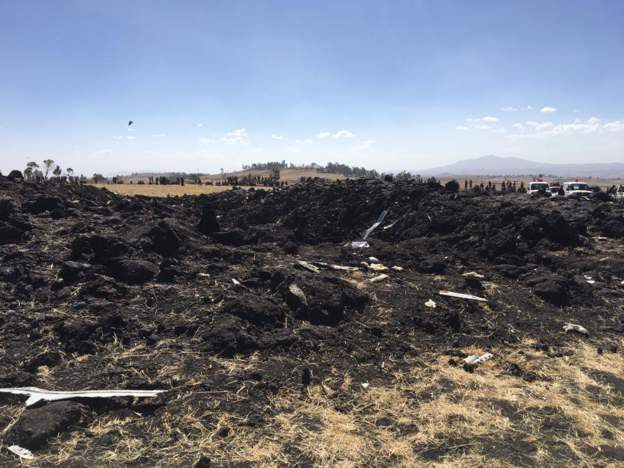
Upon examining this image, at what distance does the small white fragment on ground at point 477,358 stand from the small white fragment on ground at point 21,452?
480 cm

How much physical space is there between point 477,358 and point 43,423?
497 cm

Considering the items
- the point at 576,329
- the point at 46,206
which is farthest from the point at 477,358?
the point at 46,206

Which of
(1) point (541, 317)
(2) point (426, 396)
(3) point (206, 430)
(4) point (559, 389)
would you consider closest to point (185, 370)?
(3) point (206, 430)

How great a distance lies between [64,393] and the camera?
442 centimetres

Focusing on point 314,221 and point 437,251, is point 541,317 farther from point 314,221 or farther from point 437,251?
point 314,221

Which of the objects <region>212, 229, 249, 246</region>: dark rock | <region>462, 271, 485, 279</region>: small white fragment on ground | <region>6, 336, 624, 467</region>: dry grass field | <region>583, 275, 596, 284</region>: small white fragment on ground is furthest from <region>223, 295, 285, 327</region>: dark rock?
<region>583, 275, 596, 284</region>: small white fragment on ground

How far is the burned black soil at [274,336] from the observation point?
13.2ft

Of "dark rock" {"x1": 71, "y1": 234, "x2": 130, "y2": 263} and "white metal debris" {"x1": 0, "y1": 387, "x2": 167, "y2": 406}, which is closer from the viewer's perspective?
"white metal debris" {"x1": 0, "y1": 387, "x2": 167, "y2": 406}

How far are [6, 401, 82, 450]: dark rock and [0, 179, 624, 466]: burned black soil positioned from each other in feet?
0.04

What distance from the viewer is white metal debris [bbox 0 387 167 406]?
14.2ft

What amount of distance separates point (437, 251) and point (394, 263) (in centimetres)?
187

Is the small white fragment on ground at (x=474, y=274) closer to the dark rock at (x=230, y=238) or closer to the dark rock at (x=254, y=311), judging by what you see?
the dark rock at (x=254, y=311)

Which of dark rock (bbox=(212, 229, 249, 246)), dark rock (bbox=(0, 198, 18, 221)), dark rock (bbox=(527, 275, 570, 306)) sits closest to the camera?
dark rock (bbox=(527, 275, 570, 306))

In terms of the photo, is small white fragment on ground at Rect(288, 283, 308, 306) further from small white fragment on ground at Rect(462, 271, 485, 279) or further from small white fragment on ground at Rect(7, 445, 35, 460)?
small white fragment on ground at Rect(462, 271, 485, 279)
